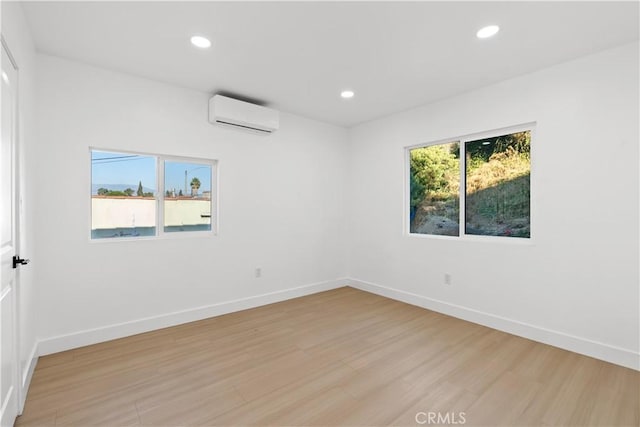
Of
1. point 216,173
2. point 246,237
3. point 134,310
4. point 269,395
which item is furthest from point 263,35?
point 134,310

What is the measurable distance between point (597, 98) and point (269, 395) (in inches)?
145

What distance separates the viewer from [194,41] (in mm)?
2562

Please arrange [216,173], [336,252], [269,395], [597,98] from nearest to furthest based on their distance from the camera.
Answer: [269,395] → [597,98] → [216,173] → [336,252]

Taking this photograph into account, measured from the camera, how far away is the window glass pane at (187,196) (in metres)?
3.56

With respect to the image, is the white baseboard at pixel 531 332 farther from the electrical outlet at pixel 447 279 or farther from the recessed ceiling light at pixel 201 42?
the recessed ceiling light at pixel 201 42

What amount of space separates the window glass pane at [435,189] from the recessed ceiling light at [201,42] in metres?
2.93

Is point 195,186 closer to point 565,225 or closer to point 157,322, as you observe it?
point 157,322

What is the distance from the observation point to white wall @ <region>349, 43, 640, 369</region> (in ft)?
8.57

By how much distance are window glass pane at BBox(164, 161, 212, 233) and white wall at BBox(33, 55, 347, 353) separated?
0.61ft

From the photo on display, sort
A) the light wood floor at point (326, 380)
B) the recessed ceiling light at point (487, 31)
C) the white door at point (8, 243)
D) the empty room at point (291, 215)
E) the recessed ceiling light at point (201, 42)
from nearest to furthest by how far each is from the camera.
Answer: the white door at point (8, 243), the light wood floor at point (326, 380), the empty room at point (291, 215), the recessed ceiling light at point (487, 31), the recessed ceiling light at point (201, 42)

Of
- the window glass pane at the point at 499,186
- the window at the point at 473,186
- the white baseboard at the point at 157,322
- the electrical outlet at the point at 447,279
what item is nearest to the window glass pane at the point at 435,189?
the window at the point at 473,186

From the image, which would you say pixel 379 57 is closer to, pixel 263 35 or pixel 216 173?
pixel 263 35

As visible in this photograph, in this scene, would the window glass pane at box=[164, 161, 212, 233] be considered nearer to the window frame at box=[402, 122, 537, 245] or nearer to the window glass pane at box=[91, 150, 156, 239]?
the window glass pane at box=[91, 150, 156, 239]

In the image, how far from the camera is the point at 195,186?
375 centimetres
